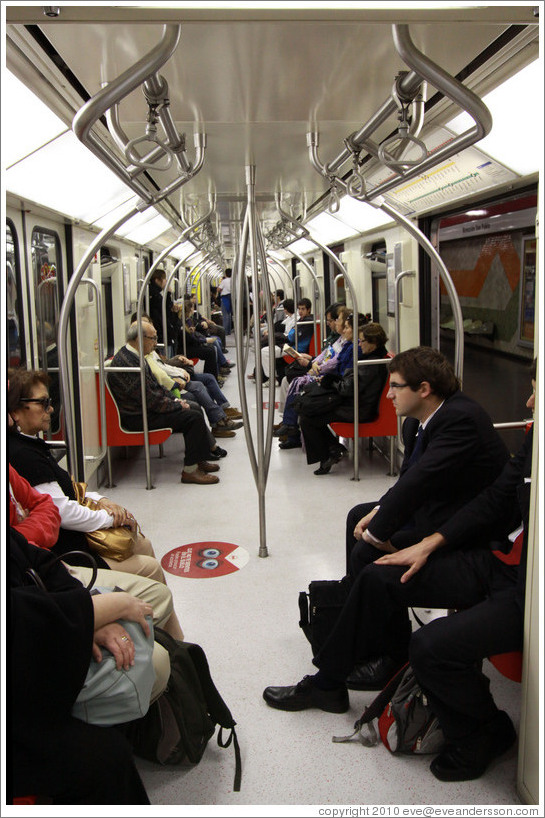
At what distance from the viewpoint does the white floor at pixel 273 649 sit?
210 cm

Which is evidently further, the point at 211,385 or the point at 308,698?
the point at 211,385

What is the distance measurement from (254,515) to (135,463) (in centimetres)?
200

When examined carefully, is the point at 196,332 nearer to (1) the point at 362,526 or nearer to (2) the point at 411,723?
(1) the point at 362,526

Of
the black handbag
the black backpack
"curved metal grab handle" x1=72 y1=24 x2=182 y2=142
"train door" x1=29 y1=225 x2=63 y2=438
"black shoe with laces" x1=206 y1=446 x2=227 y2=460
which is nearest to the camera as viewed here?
"curved metal grab handle" x1=72 y1=24 x2=182 y2=142

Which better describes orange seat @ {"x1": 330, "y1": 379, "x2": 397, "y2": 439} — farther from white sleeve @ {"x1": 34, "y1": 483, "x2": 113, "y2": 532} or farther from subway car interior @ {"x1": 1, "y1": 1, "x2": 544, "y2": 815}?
white sleeve @ {"x1": 34, "y1": 483, "x2": 113, "y2": 532}

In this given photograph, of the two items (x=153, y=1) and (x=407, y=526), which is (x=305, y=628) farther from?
(x=153, y=1)

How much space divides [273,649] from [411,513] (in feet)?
2.97

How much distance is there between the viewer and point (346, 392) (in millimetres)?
5648

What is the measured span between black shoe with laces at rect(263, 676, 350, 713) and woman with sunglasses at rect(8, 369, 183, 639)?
1.66 feet

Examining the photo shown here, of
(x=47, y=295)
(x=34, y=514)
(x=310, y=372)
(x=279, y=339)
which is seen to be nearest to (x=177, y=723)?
(x=34, y=514)

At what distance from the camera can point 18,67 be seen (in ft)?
7.96

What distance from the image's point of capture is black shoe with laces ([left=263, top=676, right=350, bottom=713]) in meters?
2.52

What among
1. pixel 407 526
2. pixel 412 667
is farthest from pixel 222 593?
pixel 412 667

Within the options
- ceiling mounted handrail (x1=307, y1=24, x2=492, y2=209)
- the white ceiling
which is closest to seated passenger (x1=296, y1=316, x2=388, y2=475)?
the white ceiling
